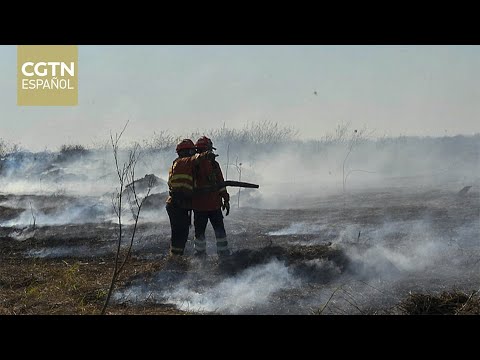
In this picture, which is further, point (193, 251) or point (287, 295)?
point (193, 251)

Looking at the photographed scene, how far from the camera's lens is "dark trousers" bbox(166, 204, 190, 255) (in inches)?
280

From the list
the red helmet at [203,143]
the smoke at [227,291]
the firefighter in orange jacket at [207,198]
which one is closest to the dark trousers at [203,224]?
the firefighter in orange jacket at [207,198]

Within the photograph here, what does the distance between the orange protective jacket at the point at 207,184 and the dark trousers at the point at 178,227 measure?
28 cm

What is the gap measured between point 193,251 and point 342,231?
3020mm

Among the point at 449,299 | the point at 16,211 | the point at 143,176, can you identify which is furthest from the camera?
the point at 143,176

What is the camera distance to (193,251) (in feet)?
24.9

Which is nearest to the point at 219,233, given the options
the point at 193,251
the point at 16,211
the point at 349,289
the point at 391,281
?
the point at 193,251

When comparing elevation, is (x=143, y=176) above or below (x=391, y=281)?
above

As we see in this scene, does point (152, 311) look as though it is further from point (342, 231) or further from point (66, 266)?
point (342, 231)

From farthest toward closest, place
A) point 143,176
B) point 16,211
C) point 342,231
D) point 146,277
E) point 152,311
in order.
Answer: point 143,176, point 16,211, point 342,231, point 146,277, point 152,311

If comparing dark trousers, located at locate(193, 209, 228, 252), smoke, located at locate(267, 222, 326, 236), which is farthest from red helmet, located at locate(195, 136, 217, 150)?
smoke, located at locate(267, 222, 326, 236)

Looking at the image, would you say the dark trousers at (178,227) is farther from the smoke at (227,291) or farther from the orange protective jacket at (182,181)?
the smoke at (227,291)

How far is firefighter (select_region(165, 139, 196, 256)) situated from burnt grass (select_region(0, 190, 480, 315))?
0.36 m

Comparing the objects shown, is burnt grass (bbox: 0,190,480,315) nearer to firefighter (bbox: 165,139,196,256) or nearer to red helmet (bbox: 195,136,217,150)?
firefighter (bbox: 165,139,196,256)
